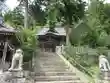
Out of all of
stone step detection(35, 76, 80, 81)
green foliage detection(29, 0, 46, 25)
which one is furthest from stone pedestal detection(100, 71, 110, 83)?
green foliage detection(29, 0, 46, 25)

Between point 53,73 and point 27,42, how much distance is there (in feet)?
8.46

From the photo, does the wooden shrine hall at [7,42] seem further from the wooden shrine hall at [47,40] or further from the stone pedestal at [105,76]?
the wooden shrine hall at [47,40]

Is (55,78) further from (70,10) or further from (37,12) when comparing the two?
(37,12)

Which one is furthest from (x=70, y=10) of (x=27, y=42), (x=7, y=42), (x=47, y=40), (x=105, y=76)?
(x=105, y=76)

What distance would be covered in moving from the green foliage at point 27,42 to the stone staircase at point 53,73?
0.99 meters

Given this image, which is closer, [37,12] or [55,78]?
[55,78]

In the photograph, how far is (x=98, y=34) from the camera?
19.3 m

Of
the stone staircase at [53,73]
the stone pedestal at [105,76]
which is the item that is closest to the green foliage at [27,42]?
the stone staircase at [53,73]

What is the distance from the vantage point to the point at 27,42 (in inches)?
548

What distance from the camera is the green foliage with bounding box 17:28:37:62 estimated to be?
13.4 m

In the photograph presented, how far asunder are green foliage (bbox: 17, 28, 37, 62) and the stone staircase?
0.99 metres

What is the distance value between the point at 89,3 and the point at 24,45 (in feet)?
39.2

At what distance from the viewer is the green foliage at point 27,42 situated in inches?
529

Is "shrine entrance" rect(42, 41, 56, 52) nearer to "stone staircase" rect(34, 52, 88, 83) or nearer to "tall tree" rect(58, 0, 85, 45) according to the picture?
"tall tree" rect(58, 0, 85, 45)
